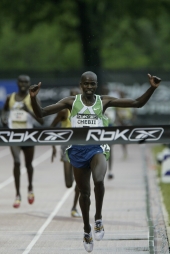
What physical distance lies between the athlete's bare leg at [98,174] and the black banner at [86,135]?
17.8 inches

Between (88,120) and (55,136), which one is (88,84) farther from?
(55,136)

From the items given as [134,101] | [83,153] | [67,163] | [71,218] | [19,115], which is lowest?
[71,218]

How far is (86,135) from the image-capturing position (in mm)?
8750

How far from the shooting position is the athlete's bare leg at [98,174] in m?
9.12

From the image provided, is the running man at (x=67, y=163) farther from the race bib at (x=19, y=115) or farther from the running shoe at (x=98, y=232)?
the running shoe at (x=98, y=232)

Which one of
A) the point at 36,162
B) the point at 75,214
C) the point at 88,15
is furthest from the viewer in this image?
the point at 88,15

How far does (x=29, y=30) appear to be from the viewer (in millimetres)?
44969

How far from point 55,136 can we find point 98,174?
73 centimetres

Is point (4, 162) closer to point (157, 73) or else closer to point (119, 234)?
point (157, 73)

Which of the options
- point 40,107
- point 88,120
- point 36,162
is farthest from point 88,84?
point 36,162

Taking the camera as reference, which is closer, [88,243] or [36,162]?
[88,243]

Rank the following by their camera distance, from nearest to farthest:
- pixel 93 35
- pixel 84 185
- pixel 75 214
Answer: pixel 84 185 → pixel 75 214 → pixel 93 35

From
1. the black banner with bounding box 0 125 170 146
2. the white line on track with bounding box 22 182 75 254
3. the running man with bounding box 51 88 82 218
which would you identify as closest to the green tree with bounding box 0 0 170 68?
the white line on track with bounding box 22 182 75 254

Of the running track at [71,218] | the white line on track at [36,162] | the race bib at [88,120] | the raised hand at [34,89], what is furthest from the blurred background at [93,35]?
the raised hand at [34,89]
